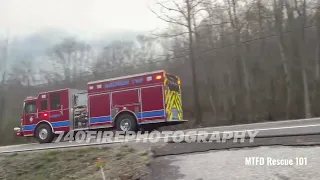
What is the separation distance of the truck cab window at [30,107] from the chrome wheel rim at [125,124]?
5.02 metres

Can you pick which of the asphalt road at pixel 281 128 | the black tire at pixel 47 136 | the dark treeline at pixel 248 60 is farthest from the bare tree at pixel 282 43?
the black tire at pixel 47 136

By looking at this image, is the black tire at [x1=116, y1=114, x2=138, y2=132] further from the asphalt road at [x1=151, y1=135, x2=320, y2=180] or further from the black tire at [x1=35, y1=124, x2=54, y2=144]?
the asphalt road at [x1=151, y1=135, x2=320, y2=180]

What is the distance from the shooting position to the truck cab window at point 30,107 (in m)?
17.5

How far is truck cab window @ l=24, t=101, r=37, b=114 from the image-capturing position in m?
17.5

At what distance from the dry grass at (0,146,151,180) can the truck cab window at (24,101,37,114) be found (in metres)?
6.44

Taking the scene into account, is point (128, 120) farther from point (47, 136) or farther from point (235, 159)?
point (235, 159)

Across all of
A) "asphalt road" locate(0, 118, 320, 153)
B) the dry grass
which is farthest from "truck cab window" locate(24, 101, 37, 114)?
the dry grass

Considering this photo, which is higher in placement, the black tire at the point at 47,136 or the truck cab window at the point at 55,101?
the truck cab window at the point at 55,101

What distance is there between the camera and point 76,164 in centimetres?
→ 877

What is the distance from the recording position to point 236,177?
5.71 meters

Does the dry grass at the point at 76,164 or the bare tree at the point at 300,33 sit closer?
the dry grass at the point at 76,164

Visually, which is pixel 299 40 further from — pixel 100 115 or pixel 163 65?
pixel 100 115

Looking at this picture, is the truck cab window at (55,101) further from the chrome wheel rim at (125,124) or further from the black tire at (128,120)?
the chrome wheel rim at (125,124)

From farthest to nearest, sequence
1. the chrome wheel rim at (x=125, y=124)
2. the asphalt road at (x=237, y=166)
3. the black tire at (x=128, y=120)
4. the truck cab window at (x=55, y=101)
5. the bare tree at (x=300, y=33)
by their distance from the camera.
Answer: the bare tree at (x=300, y=33), the truck cab window at (x=55, y=101), the chrome wheel rim at (x=125, y=124), the black tire at (x=128, y=120), the asphalt road at (x=237, y=166)
